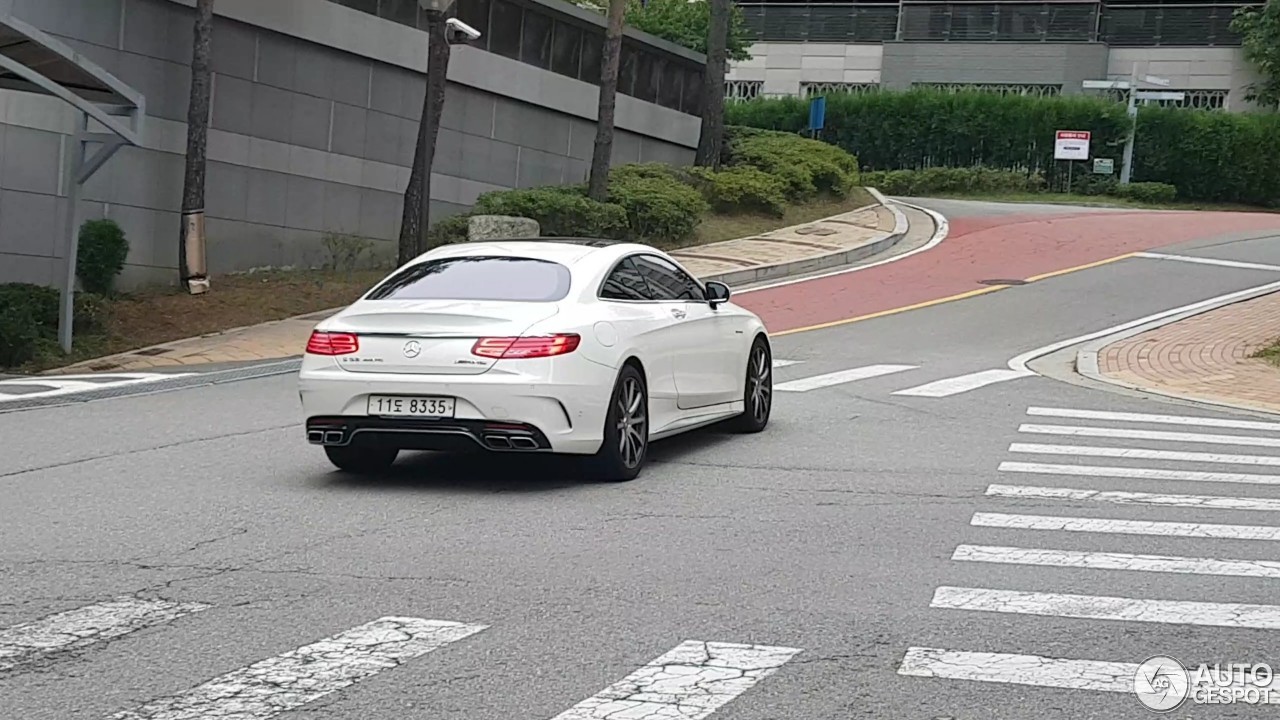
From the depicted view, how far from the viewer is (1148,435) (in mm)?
12758

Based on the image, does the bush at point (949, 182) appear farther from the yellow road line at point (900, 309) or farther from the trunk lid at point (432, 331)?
the trunk lid at point (432, 331)

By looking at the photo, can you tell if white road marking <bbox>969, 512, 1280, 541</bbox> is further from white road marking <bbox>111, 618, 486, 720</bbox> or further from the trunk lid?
white road marking <bbox>111, 618, 486, 720</bbox>

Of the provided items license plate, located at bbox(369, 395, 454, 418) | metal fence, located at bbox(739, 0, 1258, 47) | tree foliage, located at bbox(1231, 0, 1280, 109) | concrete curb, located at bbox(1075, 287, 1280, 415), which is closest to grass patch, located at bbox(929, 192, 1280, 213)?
tree foliage, located at bbox(1231, 0, 1280, 109)

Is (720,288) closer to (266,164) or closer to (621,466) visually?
(621,466)

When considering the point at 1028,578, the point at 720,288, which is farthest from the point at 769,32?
the point at 1028,578

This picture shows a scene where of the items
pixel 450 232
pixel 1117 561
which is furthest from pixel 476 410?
pixel 450 232

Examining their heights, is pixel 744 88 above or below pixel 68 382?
above

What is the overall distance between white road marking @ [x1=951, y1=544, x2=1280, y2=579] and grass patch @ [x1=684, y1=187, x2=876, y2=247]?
20.5m

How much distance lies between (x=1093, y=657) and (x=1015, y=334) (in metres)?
15.3

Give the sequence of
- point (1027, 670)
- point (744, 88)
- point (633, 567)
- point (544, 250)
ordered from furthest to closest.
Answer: point (744, 88), point (544, 250), point (633, 567), point (1027, 670)

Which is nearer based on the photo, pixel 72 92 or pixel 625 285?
pixel 625 285

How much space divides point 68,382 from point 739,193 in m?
17.5

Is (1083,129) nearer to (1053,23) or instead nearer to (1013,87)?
(1013,87)

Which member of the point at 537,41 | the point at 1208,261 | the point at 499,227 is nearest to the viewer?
the point at 499,227
